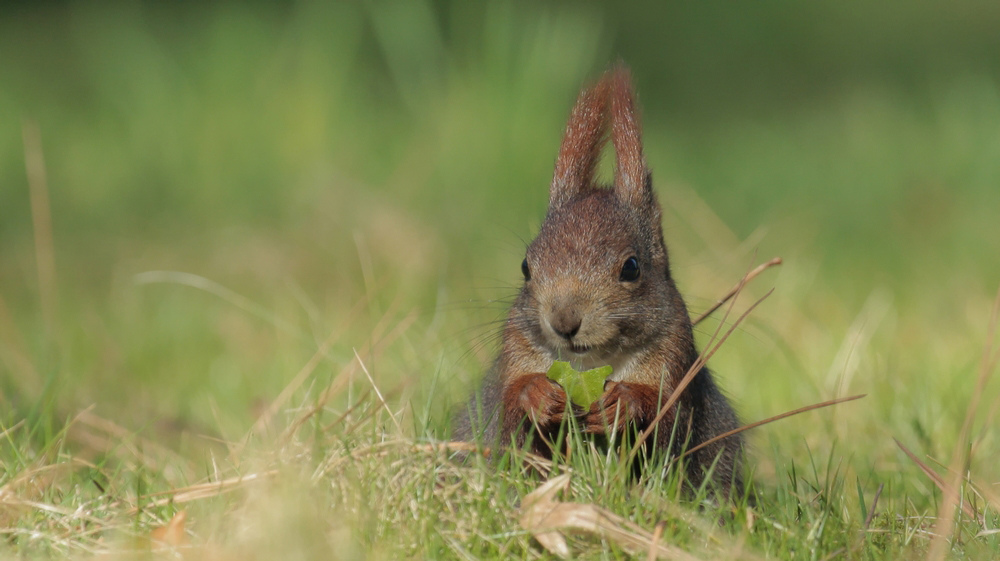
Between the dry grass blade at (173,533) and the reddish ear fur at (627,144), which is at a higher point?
the reddish ear fur at (627,144)

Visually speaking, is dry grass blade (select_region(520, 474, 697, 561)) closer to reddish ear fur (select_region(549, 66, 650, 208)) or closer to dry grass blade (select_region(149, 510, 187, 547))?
dry grass blade (select_region(149, 510, 187, 547))

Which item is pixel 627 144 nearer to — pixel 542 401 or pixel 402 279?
pixel 542 401

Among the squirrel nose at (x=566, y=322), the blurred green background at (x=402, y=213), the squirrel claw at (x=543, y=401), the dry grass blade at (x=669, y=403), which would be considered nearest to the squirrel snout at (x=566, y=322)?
the squirrel nose at (x=566, y=322)

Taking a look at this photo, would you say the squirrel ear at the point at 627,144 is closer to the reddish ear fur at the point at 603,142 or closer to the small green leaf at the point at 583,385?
the reddish ear fur at the point at 603,142

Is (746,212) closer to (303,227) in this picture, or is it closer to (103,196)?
(303,227)

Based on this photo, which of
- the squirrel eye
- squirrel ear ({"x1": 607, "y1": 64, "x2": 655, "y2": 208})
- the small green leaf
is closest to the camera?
the small green leaf

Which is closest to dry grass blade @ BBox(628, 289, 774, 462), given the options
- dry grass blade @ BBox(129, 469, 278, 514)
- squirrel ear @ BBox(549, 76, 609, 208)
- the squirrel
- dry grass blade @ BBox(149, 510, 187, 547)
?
the squirrel

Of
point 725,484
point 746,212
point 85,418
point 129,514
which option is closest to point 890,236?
point 746,212
